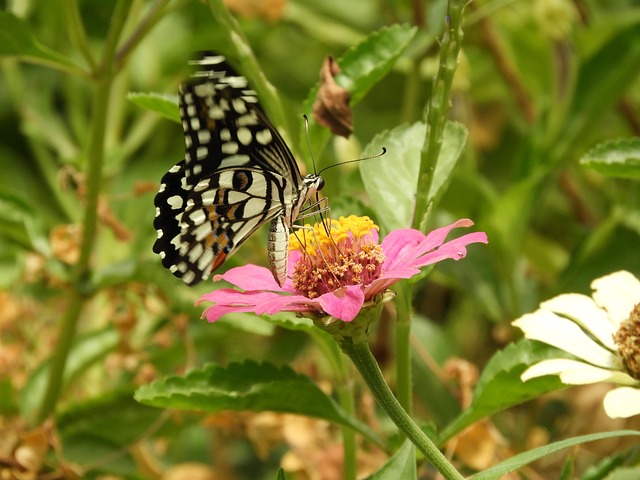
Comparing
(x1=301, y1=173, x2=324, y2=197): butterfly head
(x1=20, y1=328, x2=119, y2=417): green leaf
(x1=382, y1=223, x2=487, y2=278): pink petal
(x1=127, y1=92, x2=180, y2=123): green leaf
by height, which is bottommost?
(x1=20, y1=328, x2=119, y2=417): green leaf

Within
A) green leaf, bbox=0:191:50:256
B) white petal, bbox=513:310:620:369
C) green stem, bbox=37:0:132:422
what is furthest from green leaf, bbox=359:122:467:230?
green leaf, bbox=0:191:50:256

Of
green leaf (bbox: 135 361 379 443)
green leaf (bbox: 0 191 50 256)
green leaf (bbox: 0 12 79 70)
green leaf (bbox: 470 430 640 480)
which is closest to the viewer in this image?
green leaf (bbox: 470 430 640 480)

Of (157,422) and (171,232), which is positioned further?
(157,422)

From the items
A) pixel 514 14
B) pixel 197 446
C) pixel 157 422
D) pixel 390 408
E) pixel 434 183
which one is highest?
pixel 514 14

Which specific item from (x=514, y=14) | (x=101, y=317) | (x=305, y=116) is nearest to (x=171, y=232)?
(x=305, y=116)

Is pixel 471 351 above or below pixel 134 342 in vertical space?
below

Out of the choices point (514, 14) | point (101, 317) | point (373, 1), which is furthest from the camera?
point (373, 1)

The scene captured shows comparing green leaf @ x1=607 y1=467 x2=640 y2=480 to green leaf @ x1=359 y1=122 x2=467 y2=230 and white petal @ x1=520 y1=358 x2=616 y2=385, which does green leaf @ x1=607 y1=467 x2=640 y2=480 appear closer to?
white petal @ x1=520 y1=358 x2=616 y2=385

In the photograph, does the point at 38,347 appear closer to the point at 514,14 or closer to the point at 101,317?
the point at 101,317
